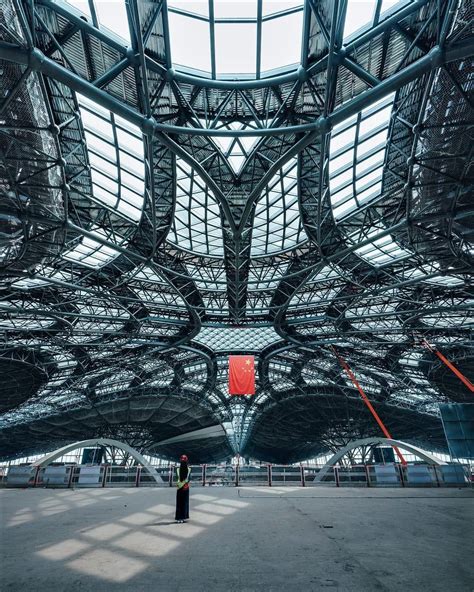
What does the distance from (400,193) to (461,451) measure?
22978 millimetres

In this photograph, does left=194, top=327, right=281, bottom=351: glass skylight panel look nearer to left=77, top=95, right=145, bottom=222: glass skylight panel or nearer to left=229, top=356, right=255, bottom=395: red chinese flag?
left=229, top=356, right=255, bottom=395: red chinese flag

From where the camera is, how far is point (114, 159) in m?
17.7

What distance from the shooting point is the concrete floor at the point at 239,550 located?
475 centimetres

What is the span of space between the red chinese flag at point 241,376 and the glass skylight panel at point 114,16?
81.3 feet

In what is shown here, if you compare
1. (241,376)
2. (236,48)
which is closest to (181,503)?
(236,48)

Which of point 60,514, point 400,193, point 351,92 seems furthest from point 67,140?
point 400,193

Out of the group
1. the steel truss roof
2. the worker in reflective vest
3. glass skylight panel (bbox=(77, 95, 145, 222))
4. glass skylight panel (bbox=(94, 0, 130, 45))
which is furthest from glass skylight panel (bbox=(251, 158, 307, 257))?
the worker in reflective vest

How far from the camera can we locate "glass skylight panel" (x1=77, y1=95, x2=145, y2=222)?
1570 cm

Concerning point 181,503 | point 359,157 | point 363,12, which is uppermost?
point 359,157

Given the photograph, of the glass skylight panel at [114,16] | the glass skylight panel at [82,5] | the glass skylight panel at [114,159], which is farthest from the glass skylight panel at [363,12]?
the glass skylight panel at [114,159]

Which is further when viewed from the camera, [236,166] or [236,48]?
[236,166]

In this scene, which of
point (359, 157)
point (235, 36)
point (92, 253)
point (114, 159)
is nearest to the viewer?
point (235, 36)

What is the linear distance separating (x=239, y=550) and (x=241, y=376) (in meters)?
24.7

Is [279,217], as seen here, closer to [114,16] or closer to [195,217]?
[195,217]
